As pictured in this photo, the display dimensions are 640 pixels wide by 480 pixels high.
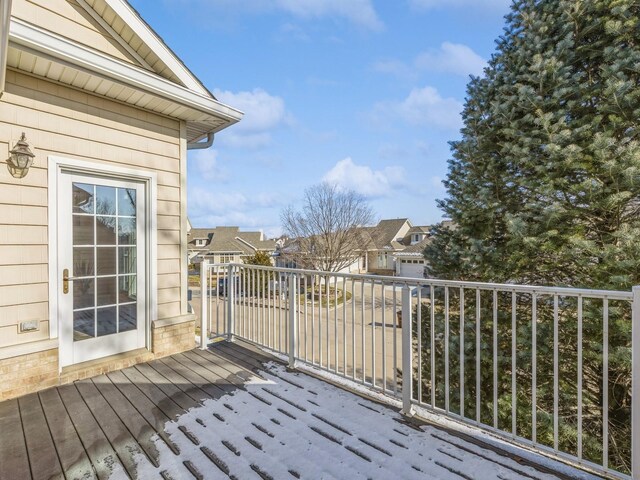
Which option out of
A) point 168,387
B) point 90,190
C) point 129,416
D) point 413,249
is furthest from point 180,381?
point 413,249

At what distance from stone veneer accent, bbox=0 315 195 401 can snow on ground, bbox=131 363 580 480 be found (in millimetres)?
1332

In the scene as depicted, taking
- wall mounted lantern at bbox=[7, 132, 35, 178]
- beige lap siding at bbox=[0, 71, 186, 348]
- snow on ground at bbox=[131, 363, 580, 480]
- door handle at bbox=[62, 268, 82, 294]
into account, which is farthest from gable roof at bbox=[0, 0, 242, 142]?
snow on ground at bbox=[131, 363, 580, 480]

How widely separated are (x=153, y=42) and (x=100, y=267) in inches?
96.2

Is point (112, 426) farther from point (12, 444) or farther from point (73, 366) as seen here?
point (73, 366)

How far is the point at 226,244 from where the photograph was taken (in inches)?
1136

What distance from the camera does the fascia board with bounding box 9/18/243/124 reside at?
A: 2.46 m

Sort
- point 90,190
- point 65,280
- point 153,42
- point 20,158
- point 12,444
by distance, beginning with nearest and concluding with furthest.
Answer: point 12,444 < point 20,158 < point 65,280 < point 90,190 < point 153,42

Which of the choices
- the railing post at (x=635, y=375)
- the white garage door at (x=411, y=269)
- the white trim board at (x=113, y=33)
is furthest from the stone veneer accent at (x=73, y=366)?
the white garage door at (x=411, y=269)

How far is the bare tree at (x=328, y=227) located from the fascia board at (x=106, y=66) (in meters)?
12.9

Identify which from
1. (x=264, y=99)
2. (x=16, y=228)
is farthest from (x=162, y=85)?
(x=264, y=99)

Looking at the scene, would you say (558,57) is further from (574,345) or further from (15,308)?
(15,308)

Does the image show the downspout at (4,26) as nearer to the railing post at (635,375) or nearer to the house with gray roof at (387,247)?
the railing post at (635,375)

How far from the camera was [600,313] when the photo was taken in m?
2.85

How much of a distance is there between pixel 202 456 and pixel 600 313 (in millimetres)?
3356
